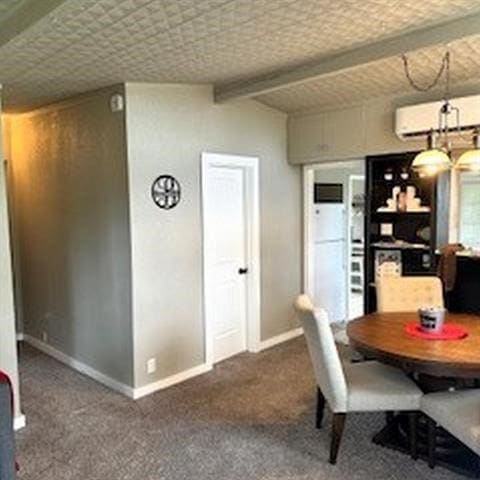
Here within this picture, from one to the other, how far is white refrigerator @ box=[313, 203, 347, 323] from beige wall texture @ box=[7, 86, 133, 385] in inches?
103

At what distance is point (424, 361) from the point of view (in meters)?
2.55

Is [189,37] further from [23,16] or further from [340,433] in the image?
[340,433]

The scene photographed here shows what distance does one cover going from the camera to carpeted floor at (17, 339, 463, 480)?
9.17 ft

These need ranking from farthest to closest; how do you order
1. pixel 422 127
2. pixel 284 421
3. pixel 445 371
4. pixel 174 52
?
pixel 422 127 < pixel 284 421 < pixel 174 52 < pixel 445 371

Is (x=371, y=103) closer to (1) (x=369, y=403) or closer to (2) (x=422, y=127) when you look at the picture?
(2) (x=422, y=127)

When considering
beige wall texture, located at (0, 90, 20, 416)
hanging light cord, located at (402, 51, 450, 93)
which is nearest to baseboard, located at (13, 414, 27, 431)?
beige wall texture, located at (0, 90, 20, 416)

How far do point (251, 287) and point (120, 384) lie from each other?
5.49 ft

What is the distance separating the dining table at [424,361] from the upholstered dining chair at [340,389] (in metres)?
0.15

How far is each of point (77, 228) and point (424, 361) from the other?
3.18 metres

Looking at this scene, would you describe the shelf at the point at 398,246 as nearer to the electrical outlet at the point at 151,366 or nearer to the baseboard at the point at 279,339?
the baseboard at the point at 279,339

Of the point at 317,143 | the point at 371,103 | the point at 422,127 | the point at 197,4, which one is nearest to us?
the point at 197,4

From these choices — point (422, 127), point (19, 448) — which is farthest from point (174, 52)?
point (19, 448)

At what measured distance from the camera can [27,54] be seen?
282 centimetres

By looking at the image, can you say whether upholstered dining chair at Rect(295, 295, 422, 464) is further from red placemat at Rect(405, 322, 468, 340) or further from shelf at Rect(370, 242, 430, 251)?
shelf at Rect(370, 242, 430, 251)
